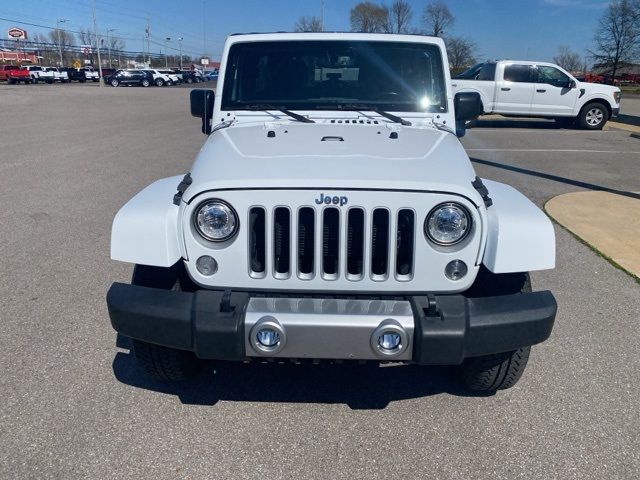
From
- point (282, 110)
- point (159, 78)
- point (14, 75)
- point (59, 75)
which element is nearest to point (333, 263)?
point (282, 110)

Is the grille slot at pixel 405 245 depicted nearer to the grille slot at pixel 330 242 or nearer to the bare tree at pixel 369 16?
the grille slot at pixel 330 242

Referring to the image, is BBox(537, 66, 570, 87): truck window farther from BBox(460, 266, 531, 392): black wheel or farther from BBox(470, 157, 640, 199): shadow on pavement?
BBox(460, 266, 531, 392): black wheel

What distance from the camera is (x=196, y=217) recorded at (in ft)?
9.31

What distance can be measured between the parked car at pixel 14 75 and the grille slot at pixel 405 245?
2288 inches

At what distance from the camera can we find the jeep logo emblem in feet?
8.95

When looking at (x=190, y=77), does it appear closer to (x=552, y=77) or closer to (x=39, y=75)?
(x=39, y=75)

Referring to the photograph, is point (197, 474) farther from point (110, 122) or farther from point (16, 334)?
point (110, 122)

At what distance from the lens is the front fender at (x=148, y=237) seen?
2.84 meters

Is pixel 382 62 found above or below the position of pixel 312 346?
above

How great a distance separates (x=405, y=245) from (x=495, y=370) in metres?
0.95

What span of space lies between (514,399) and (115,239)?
233 centimetres

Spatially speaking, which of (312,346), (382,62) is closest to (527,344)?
(312,346)

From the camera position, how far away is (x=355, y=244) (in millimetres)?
2842

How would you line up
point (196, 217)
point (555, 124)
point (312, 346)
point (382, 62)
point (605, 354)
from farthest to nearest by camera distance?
point (555, 124) → point (382, 62) → point (605, 354) → point (196, 217) → point (312, 346)
